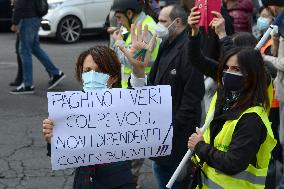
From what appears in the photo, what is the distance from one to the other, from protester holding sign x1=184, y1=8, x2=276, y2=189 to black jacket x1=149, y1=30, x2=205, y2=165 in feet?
3.09

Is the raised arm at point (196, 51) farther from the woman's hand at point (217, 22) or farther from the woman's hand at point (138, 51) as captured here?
the woman's hand at point (138, 51)

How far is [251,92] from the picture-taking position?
295 cm

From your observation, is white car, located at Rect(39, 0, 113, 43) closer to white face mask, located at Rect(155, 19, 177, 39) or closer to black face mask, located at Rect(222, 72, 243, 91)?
white face mask, located at Rect(155, 19, 177, 39)

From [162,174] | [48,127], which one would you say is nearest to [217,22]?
[162,174]

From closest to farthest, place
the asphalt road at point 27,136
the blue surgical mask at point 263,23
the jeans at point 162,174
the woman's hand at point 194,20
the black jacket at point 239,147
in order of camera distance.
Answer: the black jacket at point 239,147
the woman's hand at point 194,20
the jeans at point 162,174
the asphalt road at point 27,136
the blue surgical mask at point 263,23

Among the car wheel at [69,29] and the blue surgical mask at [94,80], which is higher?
the blue surgical mask at [94,80]

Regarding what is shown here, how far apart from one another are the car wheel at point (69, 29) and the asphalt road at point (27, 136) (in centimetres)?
175

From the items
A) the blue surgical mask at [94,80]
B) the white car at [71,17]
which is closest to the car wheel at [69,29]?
the white car at [71,17]

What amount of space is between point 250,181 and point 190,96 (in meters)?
1.21

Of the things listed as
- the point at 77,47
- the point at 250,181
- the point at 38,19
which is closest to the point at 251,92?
the point at 250,181

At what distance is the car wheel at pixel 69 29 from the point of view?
1255 centimetres

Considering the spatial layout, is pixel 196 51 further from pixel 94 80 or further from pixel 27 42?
pixel 27 42

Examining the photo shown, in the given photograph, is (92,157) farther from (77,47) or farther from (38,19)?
(77,47)

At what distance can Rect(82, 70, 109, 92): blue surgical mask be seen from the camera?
10.0 ft
